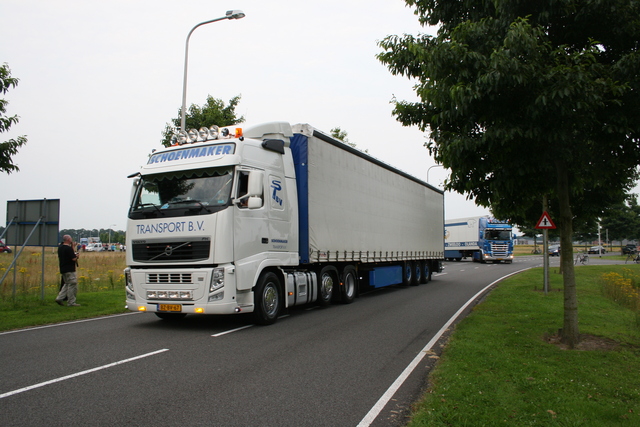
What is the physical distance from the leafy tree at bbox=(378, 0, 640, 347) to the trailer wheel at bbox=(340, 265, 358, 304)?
17.9 ft

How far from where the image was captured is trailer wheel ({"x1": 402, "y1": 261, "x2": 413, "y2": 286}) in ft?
61.1

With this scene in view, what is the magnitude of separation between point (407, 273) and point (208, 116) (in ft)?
31.3

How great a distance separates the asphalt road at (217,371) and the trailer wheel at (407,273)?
825 centimetres

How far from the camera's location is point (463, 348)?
23.4ft

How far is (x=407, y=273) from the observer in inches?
747

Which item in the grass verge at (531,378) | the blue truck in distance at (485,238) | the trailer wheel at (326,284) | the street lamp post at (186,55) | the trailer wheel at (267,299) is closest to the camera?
the grass verge at (531,378)

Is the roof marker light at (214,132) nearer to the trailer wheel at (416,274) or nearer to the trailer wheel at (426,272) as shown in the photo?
the trailer wheel at (416,274)

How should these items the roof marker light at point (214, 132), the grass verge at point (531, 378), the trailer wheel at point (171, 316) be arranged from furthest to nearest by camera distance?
1. the trailer wheel at point (171, 316)
2. the roof marker light at point (214, 132)
3. the grass verge at point (531, 378)

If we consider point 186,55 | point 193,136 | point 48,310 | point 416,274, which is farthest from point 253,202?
point 416,274

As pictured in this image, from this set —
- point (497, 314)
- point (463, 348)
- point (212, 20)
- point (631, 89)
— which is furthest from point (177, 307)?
point (212, 20)

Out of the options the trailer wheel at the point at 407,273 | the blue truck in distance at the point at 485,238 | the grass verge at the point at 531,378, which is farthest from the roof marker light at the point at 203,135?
the blue truck in distance at the point at 485,238

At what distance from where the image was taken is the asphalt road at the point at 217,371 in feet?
14.7

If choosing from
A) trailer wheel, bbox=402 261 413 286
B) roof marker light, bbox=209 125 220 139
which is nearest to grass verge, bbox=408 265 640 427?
roof marker light, bbox=209 125 220 139

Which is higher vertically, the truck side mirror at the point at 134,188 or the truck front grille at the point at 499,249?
the truck side mirror at the point at 134,188
